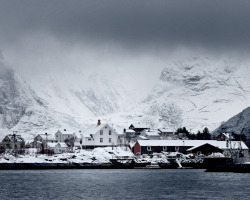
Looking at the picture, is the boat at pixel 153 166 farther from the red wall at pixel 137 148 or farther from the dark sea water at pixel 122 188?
the dark sea water at pixel 122 188

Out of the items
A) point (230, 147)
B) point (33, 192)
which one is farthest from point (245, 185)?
point (230, 147)

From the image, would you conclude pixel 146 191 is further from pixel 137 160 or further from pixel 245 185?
pixel 137 160

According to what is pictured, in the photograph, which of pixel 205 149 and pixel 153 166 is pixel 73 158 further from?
pixel 205 149

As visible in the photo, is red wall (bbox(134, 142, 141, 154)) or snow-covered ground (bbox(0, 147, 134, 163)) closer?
snow-covered ground (bbox(0, 147, 134, 163))

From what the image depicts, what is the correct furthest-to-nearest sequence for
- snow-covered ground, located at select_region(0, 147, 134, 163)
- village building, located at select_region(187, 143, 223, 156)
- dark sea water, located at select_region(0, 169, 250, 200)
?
village building, located at select_region(187, 143, 223, 156), snow-covered ground, located at select_region(0, 147, 134, 163), dark sea water, located at select_region(0, 169, 250, 200)

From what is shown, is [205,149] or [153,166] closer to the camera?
[153,166]

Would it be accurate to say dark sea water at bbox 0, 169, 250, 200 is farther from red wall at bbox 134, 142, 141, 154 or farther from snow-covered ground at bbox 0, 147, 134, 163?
red wall at bbox 134, 142, 141, 154

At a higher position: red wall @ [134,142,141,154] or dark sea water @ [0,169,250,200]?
red wall @ [134,142,141,154]

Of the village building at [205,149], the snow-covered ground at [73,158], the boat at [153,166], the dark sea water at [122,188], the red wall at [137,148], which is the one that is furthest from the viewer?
the red wall at [137,148]

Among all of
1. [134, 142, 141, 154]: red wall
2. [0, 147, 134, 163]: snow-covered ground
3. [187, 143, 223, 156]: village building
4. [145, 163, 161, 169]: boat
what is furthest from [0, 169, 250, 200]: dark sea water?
[134, 142, 141, 154]: red wall

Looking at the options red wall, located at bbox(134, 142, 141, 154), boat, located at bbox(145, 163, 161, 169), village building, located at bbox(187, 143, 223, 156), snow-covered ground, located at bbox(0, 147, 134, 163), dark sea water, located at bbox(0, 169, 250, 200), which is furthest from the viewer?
red wall, located at bbox(134, 142, 141, 154)

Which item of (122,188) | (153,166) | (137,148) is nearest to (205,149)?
(137,148)

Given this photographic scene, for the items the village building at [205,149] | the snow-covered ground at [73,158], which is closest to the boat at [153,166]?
the snow-covered ground at [73,158]

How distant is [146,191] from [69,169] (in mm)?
71717
